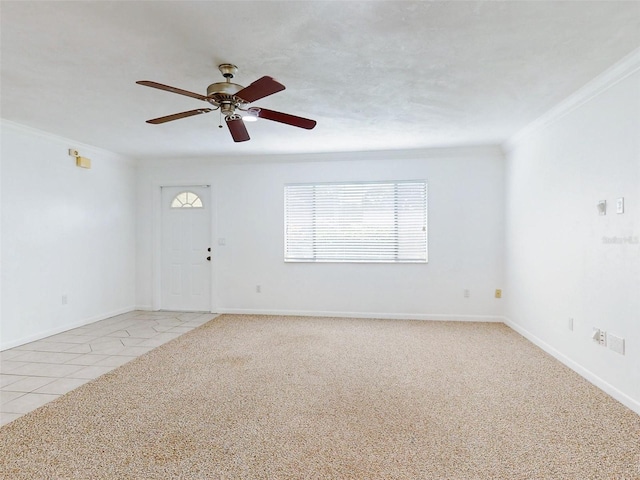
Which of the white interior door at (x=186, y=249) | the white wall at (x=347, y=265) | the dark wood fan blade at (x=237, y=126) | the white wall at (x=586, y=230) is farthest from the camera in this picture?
the white interior door at (x=186, y=249)

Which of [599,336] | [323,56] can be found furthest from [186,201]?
[599,336]

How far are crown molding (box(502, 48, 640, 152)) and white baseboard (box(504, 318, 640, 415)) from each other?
2239 mm

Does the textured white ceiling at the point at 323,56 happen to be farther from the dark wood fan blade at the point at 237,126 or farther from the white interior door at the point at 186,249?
the white interior door at the point at 186,249

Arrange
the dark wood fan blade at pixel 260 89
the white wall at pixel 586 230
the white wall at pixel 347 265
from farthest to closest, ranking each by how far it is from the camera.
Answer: the white wall at pixel 347 265 → the white wall at pixel 586 230 → the dark wood fan blade at pixel 260 89

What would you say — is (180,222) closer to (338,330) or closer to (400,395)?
(338,330)

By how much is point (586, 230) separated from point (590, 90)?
1123mm

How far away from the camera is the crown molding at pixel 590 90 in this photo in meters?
2.48

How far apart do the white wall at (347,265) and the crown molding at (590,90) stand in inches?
48.0

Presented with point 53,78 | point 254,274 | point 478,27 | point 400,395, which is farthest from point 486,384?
point 53,78

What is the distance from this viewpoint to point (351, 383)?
3.02m

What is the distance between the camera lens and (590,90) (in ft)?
9.63

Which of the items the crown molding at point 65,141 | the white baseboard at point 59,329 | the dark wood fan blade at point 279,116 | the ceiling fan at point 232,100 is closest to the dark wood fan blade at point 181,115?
the ceiling fan at point 232,100

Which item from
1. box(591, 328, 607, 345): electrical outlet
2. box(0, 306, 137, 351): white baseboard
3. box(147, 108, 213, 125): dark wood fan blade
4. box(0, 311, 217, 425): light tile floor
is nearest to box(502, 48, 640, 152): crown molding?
box(591, 328, 607, 345): electrical outlet

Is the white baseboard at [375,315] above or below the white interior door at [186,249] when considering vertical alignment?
below
